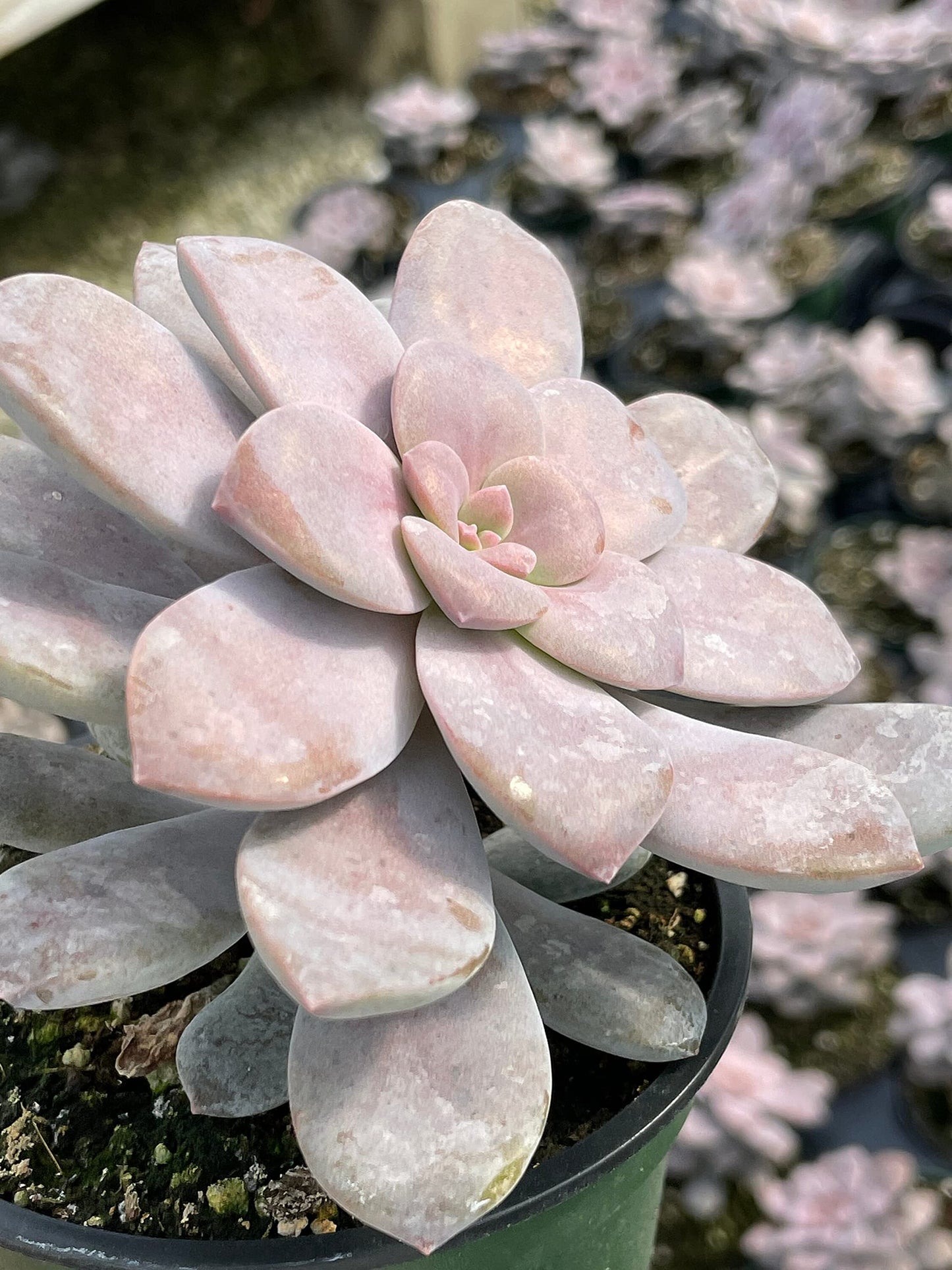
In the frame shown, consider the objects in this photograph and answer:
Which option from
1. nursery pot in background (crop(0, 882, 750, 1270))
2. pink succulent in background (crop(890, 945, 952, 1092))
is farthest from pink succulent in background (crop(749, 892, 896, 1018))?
nursery pot in background (crop(0, 882, 750, 1270))

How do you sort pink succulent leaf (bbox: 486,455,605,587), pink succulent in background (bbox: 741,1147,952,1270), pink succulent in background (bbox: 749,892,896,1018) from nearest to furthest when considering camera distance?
pink succulent leaf (bbox: 486,455,605,587) → pink succulent in background (bbox: 741,1147,952,1270) → pink succulent in background (bbox: 749,892,896,1018)

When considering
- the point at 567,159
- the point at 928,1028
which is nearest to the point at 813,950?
the point at 928,1028

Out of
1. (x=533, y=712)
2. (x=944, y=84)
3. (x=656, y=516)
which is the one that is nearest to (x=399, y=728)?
(x=533, y=712)

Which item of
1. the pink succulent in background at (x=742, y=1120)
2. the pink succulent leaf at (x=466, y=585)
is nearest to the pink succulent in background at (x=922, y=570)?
the pink succulent in background at (x=742, y=1120)

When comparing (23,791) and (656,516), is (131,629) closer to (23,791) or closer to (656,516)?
(23,791)

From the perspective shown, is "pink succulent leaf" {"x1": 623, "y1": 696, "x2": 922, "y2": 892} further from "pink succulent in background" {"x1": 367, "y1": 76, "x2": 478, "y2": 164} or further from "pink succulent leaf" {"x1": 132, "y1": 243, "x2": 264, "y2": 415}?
"pink succulent in background" {"x1": 367, "y1": 76, "x2": 478, "y2": 164}

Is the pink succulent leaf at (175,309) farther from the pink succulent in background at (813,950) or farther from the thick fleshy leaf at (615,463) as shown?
the pink succulent in background at (813,950)
